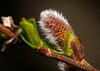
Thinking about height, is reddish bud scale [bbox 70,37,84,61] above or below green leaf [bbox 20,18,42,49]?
below

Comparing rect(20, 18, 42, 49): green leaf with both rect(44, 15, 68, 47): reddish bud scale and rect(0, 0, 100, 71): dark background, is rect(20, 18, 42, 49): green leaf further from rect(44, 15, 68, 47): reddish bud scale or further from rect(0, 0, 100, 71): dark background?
rect(0, 0, 100, 71): dark background

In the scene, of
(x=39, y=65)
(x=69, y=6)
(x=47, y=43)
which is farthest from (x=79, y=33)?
(x=47, y=43)

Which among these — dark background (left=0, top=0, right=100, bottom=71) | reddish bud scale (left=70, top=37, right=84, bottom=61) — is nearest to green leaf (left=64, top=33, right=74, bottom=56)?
reddish bud scale (left=70, top=37, right=84, bottom=61)

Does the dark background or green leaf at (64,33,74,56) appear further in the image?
the dark background

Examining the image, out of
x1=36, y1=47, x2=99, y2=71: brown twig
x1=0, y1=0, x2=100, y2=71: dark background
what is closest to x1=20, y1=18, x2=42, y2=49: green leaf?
x1=36, y1=47, x2=99, y2=71: brown twig

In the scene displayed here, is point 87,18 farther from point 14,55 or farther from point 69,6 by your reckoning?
point 14,55

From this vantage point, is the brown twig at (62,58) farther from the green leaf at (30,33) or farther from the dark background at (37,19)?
→ the dark background at (37,19)

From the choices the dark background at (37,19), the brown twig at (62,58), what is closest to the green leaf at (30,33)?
the brown twig at (62,58)
